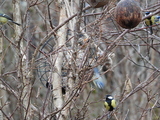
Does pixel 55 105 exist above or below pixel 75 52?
below

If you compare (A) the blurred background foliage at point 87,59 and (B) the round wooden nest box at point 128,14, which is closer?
(B) the round wooden nest box at point 128,14

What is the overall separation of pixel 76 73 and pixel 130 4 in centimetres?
97

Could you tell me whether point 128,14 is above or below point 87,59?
above

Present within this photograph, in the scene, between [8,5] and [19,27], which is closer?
[19,27]

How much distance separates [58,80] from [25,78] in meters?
0.70

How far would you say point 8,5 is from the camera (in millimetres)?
11141

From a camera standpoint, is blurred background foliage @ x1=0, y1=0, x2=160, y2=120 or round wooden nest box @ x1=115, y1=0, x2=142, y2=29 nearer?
round wooden nest box @ x1=115, y1=0, x2=142, y2=29

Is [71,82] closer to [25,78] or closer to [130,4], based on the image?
[25,78]

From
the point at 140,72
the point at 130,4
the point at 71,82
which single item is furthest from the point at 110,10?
the point at 140,72

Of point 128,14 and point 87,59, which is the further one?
point 87,59

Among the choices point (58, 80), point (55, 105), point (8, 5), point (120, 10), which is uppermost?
point (8, 5)

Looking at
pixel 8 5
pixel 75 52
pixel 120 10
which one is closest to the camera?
pixel 120 10

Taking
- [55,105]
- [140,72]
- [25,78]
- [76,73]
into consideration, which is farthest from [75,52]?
[140,72]

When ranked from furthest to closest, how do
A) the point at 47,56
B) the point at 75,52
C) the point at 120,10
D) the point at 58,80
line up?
the point at 58,80
the point at 47,56
the point at 75,52
the point at 120,10
